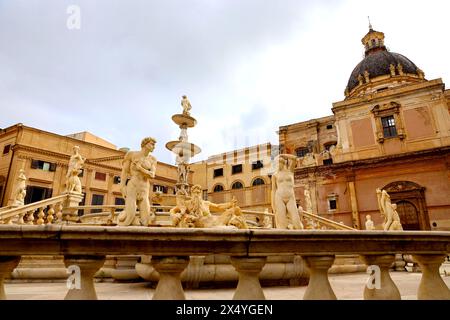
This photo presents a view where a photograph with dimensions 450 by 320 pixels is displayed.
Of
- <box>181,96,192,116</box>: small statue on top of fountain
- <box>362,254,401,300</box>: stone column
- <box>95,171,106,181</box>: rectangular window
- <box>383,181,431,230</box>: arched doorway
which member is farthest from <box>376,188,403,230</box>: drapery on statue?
<box>95,171,106,181</box>: rectangular window

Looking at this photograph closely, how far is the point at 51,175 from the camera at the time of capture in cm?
2588

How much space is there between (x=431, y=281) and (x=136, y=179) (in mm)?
5548

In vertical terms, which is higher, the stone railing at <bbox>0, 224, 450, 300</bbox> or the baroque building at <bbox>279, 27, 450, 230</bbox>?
the baroque building at <bbox>279, 27, 450, 230</bbox>

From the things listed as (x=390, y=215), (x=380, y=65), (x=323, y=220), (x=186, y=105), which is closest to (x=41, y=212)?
(x=186, y=105)

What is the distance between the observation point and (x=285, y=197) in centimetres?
668

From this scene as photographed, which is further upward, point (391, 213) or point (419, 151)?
point (419, 151)

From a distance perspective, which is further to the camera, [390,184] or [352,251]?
[390,184]

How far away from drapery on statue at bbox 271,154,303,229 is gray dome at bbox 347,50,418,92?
98.7 ft

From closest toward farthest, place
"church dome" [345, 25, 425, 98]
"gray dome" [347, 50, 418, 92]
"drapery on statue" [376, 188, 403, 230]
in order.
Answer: "drapery on statue" [376, 188, 403, 230]
"church dome" [345, 25, 425, 98]
"gray dome" [347, 50, 418, 92]

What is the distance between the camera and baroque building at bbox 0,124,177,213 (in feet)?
80.1

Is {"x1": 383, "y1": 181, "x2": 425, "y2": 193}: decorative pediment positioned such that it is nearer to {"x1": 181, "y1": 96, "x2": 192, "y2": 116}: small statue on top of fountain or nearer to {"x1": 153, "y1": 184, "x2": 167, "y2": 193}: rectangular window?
{"x1": 181, "y1": 96, "x2": 192, "y2": 116}: small statue on top of fountain
